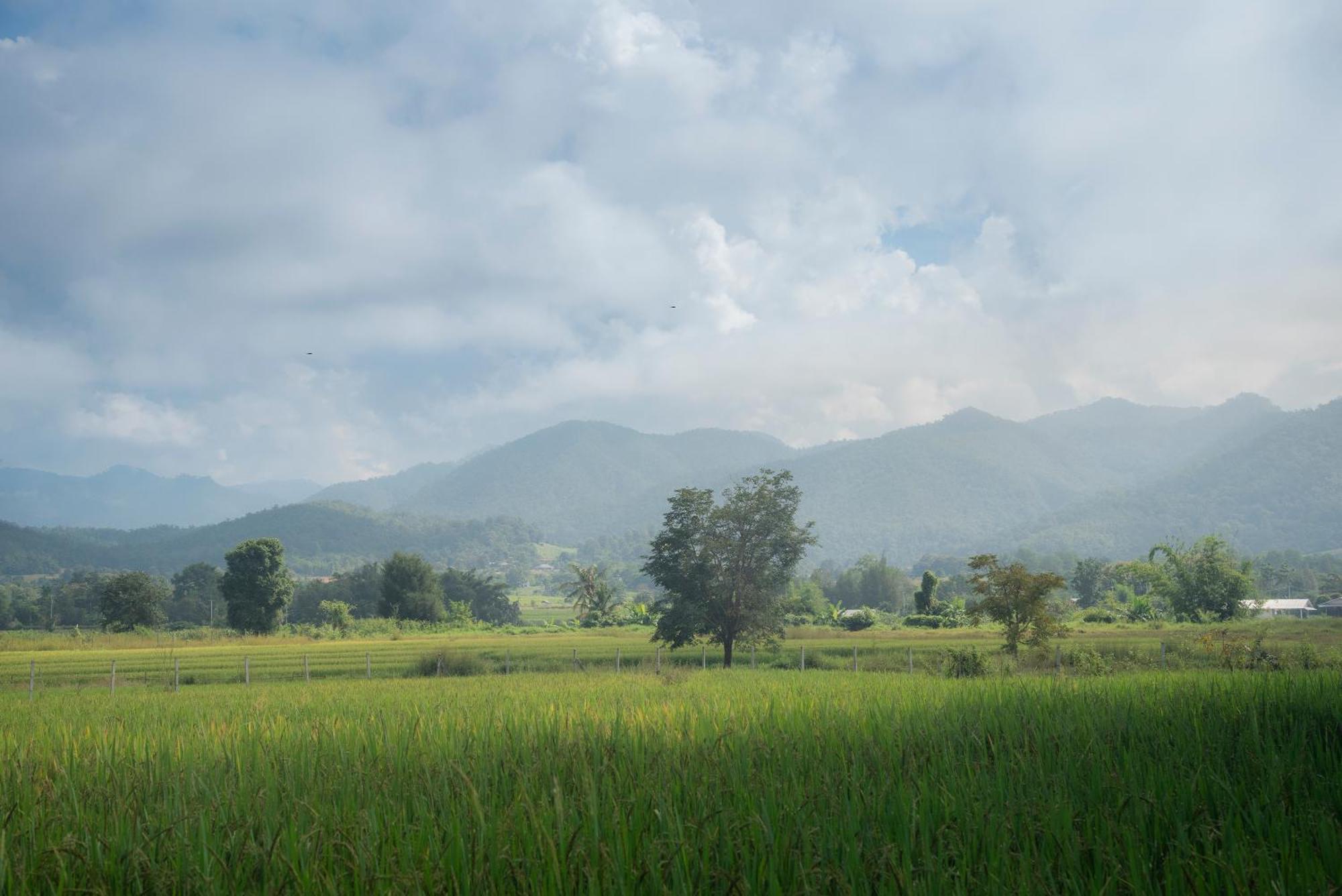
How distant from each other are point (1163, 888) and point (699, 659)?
150 ft

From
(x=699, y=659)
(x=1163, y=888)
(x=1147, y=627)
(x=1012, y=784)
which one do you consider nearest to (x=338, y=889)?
(x=1163, y=888)

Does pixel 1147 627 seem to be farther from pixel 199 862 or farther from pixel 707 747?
pixel 199 862

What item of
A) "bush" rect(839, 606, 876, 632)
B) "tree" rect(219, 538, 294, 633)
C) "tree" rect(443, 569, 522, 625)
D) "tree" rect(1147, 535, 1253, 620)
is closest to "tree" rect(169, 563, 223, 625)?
"tree" rect(443, 569, 522, 625)

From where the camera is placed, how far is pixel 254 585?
310 ft

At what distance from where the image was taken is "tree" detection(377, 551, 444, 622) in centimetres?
10569

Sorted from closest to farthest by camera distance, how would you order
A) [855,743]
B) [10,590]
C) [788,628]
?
[855,743] < [788,628] < [10,590]

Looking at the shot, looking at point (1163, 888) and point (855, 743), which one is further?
point (855, 743)

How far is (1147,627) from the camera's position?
65.6 metres

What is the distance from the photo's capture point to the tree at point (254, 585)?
308 feet

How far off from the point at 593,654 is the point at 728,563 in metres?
12.1

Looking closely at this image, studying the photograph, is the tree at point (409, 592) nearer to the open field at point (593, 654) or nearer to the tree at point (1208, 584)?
the open field at point (593, 654)

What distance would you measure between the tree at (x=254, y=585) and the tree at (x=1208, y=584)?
311 ft

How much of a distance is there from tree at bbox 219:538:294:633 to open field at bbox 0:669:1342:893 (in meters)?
93.5

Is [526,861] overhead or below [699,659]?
overhead
